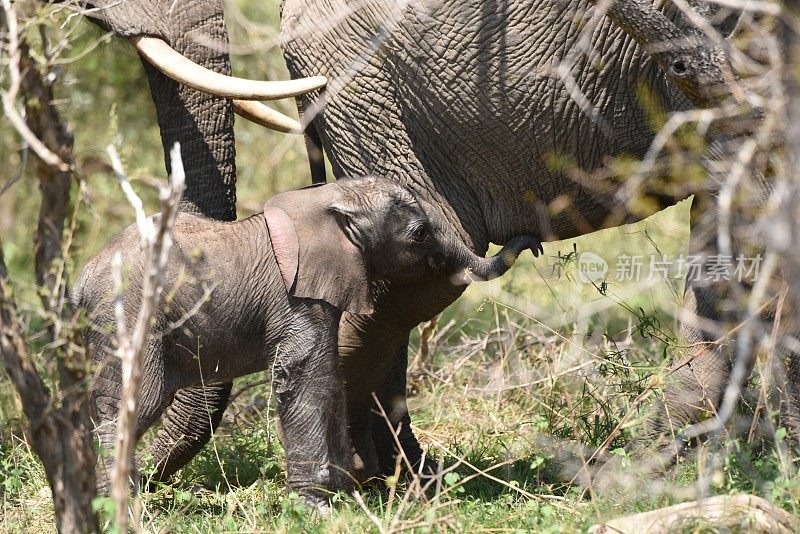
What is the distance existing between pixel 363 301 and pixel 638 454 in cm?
101

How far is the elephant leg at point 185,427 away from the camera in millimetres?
4348

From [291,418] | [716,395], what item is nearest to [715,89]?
[716,395]

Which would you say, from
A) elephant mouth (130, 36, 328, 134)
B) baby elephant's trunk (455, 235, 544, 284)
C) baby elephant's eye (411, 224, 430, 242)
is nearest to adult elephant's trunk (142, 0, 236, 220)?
elephant mouth (130, 36, 328, 134)

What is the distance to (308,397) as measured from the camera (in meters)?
3.86

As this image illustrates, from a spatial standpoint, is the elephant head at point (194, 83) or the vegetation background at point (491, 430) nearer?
the vegetation background at point (491, 430)

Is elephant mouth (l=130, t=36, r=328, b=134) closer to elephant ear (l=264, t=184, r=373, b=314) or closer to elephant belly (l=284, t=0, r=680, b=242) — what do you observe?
elephant belly (l=284, t=0, r=680, b=242)

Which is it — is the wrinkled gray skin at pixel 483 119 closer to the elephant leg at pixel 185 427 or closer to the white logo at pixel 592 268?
the elephant leg at pixel 185 427

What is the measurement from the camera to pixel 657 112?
3.93 m

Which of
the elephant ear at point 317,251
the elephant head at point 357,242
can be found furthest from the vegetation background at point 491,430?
the elephant ear at point 317,251

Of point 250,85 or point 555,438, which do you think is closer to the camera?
point 250,85

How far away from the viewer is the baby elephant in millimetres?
3707

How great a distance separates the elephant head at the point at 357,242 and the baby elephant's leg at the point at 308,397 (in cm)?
10

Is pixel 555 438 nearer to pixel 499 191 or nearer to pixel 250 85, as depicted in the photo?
pixel 499 191

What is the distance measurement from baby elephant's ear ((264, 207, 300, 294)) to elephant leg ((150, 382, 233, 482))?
2.22 feet
